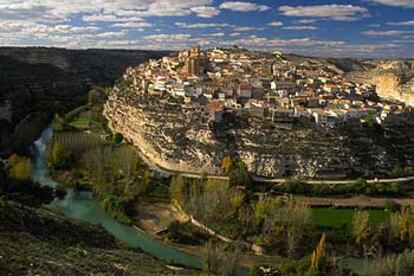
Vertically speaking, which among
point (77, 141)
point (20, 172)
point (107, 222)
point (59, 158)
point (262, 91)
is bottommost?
point (107, 222)

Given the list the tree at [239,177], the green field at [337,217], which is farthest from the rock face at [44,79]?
the green field at [337,217]

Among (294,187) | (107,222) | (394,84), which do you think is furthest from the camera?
(394,84)

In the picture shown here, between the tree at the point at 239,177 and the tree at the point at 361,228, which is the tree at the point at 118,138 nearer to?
the tree at the point at 239,177

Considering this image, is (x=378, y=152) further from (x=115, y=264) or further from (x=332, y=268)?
(x=115, y=264)

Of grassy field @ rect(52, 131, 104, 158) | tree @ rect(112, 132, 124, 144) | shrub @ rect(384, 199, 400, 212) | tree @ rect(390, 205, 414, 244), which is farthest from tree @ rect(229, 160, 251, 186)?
tree @ rect(112, 132, 124, 144)

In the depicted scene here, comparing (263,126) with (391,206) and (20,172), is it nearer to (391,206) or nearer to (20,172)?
(391,206)

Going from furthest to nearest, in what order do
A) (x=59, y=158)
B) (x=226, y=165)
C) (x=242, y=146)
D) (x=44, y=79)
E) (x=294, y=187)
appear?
1. (x=44, y=79)
2. (x=242, y=146)
3. (x=59, y=158)
4. (x=226, y=165)
5. (x=294, y=187)

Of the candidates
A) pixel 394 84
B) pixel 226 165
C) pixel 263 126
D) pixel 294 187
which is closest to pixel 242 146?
pixel 263 126
